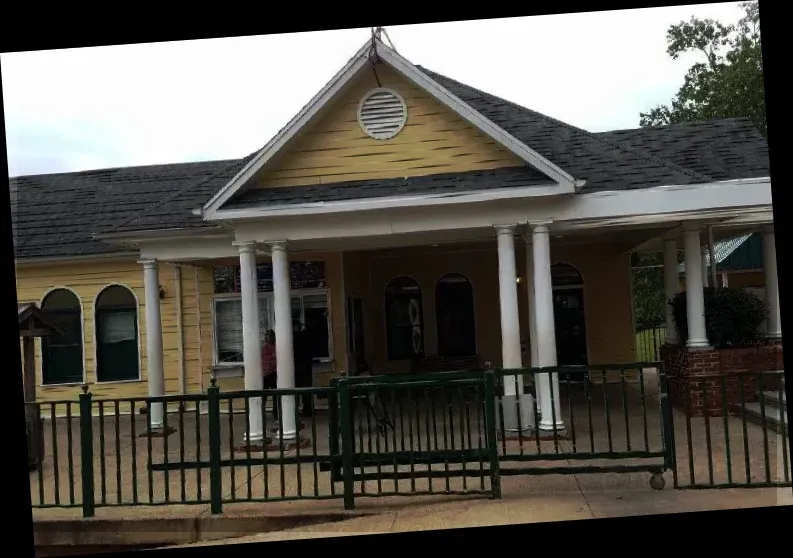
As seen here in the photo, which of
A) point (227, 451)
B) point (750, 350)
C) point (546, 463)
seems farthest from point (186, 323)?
point (750, 350)

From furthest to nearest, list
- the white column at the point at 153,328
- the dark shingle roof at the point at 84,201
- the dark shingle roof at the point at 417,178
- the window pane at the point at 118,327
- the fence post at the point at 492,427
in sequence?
1. the dark shingle roof at the point at 84,201
2. the window pane at the point at 118,327
3. the white column at the point at 153,328
4. the dark shingle roof at the point at 417,178
5. the fence post at the point at 492,427

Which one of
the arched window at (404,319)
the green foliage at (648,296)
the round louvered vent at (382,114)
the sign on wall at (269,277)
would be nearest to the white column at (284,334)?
the round louvered vent at (382,114)

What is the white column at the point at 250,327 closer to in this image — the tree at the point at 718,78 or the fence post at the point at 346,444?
the fence post at the point at 346,444

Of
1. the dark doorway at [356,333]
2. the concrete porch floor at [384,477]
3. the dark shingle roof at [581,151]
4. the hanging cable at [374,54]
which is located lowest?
the concrete porch floor at [384,477]

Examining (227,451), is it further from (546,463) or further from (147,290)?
(546,463)

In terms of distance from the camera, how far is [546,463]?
7.71 meters

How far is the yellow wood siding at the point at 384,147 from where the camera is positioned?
9.52m

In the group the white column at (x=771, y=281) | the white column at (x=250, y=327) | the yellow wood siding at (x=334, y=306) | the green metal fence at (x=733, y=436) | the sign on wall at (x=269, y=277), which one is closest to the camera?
the green metal fence at (x=733, y=436)

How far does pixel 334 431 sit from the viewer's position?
22.0ft

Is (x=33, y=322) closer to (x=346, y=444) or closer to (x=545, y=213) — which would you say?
(x=346, y=444)

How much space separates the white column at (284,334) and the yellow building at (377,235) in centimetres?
3

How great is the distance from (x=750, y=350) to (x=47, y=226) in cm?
1367

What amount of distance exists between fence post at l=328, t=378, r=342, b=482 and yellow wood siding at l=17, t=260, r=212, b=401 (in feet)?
25.7

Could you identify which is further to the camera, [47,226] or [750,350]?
[47,226]
